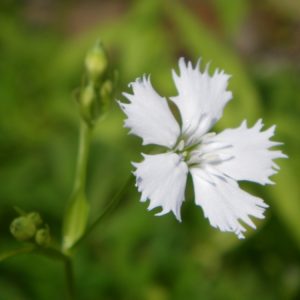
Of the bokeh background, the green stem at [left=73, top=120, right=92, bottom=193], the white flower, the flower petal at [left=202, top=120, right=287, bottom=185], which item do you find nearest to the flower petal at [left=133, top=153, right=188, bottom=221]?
the white flower

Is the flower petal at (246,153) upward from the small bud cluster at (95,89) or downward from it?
downward

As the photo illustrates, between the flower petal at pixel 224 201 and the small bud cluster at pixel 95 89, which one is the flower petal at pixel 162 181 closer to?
the flower petal at pixel 224 201

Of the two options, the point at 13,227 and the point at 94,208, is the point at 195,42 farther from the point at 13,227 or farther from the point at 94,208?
the point at 13,227

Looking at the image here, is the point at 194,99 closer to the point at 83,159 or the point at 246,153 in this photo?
the point at 246,153

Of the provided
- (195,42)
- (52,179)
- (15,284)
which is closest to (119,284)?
(15,284)

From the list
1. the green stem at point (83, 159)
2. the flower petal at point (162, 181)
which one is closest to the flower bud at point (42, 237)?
the green stem at point (83, 159)

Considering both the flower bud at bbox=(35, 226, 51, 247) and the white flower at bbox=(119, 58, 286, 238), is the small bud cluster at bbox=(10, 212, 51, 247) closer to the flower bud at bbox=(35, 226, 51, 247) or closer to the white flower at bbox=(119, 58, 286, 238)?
the flower bud at bbox=(35, 226, 51, 247)
